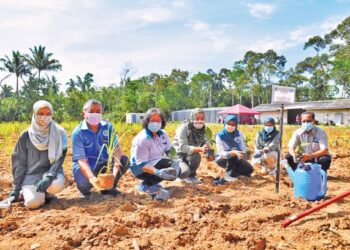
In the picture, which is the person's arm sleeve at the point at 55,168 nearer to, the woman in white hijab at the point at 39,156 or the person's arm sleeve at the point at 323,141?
the woman in white hijab at the point at 39,156

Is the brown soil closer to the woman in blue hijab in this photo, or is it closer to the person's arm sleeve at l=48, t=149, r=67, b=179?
the person's arm sleeve at l=48, t=149, r=67, b=179

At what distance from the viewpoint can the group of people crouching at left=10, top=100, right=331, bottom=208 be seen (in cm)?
321

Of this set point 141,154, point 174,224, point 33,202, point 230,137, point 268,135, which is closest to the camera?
point 174,224

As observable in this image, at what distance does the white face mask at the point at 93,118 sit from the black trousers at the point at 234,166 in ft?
5.87

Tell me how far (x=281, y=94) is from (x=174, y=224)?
1.75m

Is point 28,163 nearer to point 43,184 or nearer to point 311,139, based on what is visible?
point 43,184

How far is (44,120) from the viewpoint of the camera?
3195mm

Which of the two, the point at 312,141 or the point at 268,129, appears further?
the point at 268,129

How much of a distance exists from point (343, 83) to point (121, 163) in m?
32.4

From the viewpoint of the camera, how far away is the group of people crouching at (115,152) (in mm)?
3205

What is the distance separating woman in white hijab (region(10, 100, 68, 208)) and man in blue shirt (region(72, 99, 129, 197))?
0.18 metres

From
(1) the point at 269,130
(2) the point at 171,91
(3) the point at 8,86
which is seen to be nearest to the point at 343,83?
(2) the point at 171,91

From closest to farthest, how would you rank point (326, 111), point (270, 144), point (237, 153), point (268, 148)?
1. point (237, 153)
2. point (268, 148)
3. point (270, 144)
4. point (326, 111)

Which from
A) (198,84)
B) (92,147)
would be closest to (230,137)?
(92,147)
